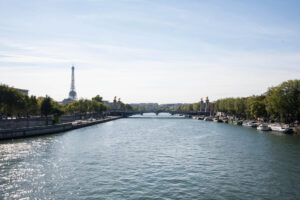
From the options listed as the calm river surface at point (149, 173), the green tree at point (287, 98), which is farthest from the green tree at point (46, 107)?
the green tree at point (287, 98)

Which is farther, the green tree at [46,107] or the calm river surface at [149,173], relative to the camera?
the green tree at [46,107]

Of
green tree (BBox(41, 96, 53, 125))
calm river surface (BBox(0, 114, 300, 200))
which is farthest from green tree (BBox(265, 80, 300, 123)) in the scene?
green tree (BBox(41, 96, 53, 125))

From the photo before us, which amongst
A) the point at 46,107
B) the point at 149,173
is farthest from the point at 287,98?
the point at 46,107

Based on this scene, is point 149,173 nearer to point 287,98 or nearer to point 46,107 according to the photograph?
point 287,98

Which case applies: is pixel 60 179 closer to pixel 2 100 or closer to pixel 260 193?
pixel 260 193

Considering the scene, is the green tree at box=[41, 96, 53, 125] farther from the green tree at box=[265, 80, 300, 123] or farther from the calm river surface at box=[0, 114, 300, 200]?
the green tree at box=[265, 80, 300, 123]

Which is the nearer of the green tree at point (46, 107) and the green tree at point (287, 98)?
the green tree at point (287, 98)

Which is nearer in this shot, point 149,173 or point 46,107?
point 149,173

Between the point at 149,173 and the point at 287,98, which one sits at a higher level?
the point at 287,98

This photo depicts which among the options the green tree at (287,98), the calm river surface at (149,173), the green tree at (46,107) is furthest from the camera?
the green tree at (46,107)

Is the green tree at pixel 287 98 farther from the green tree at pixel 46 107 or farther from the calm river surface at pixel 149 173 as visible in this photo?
the green tree at pixel 46 107

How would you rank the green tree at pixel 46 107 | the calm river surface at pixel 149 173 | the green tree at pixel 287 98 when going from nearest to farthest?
the calm river surface at pixel 149 173 → the green tree at pixel 287 98 → the green tree at pixel 46 107

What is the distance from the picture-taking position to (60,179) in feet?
82.8

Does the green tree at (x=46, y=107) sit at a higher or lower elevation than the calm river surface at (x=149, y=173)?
higher
